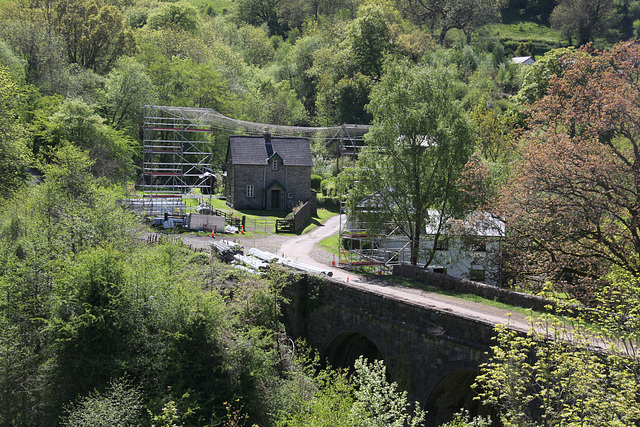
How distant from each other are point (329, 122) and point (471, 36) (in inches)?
1226

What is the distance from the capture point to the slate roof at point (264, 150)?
4922 cm

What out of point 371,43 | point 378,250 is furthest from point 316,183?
point 378,250

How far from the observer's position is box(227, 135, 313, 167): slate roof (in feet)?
161

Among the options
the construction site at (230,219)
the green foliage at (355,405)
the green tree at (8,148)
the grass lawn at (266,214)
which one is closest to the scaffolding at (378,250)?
the construction site at (230,219)

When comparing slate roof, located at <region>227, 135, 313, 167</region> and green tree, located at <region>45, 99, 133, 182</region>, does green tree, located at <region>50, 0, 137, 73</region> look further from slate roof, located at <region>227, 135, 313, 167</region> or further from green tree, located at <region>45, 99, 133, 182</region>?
slate roof, located at <region>227, 135, 313, 167</region>

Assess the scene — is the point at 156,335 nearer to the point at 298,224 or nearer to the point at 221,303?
the point at 221,303

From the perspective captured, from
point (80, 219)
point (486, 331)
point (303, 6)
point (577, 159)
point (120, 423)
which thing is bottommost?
point (120, 423)

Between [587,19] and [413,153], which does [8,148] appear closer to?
[413,153]

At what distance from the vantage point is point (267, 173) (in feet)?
163

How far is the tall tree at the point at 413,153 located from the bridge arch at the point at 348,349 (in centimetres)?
678

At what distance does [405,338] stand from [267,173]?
3213 cm

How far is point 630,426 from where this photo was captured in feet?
34.9

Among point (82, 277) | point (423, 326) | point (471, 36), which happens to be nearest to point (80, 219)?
point (82, 277)

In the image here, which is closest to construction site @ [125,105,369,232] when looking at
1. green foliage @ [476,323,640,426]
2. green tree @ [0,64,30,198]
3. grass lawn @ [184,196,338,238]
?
grass lawn @ [184,196,338,238]
